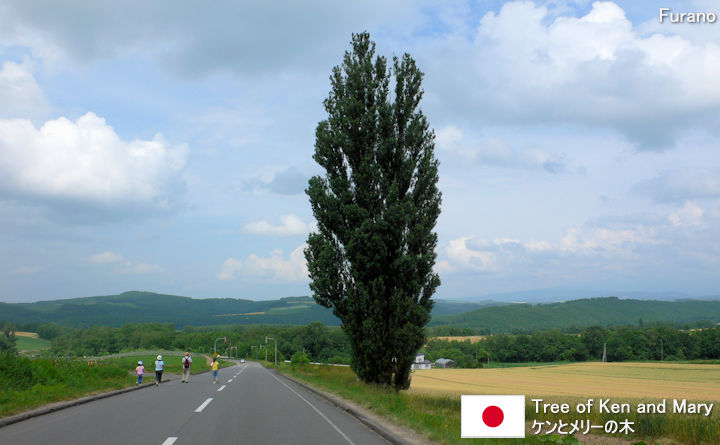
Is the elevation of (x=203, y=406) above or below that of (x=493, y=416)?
below

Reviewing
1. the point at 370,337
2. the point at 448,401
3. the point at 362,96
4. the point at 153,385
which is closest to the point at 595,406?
the point at 448,401

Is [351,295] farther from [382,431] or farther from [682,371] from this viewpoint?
[682,371]

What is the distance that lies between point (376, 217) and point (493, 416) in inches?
517

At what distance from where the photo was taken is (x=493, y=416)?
8453 mm

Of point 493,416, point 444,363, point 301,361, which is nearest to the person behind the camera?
point 493,416

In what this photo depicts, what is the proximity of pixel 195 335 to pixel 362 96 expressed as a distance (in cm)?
17795

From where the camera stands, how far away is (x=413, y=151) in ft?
73.3

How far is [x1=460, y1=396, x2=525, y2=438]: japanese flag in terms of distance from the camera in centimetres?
831

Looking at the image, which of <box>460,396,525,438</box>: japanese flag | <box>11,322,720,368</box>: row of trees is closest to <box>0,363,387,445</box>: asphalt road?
<box>460,396,525,438</box>: japanese flag

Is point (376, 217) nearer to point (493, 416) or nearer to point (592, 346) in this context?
point (493, 416)

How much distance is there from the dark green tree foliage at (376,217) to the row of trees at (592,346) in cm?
6874

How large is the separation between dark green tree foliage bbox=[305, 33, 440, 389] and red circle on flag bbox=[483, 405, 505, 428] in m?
11.2

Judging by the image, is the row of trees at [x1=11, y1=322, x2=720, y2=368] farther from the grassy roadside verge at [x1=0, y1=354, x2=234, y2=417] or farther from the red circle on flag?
the red circle on flag

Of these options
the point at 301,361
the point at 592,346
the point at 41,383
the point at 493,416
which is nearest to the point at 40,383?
the point at 41,383
